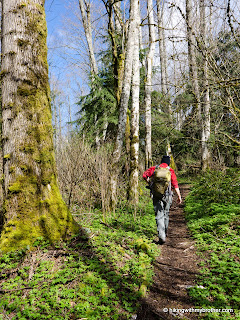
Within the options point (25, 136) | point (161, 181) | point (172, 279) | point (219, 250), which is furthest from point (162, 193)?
point (25, 136)

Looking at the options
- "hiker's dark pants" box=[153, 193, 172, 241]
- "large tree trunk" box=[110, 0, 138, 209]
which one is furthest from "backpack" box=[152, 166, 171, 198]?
"large tree trunk" box=[110, 0, 138, 209]

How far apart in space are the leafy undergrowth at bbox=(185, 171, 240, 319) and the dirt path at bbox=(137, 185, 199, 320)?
162 millimetres

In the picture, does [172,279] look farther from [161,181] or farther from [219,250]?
[161,181]

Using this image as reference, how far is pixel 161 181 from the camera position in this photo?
468cm

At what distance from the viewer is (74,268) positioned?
303 cm

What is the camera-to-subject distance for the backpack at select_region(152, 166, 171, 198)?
4684mm

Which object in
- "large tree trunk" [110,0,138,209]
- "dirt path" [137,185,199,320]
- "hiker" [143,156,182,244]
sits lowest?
"dirt path" [137,185,199,320]

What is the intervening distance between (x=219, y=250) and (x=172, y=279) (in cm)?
122

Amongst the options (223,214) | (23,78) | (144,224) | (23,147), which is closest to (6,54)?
(23,78)

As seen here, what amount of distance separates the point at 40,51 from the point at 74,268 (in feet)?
11.3

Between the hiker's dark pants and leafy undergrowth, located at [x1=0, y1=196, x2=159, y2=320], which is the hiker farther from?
leafy undergrowth, located at [x1=0, y1=196, x2=159, y2=320]

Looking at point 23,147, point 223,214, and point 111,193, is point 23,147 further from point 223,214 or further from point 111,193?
point 223,214

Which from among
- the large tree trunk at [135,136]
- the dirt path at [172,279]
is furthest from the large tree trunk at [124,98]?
the dirt path at [172,279]

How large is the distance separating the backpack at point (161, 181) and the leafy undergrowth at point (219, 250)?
1.07 meters
